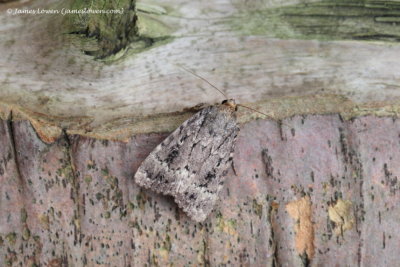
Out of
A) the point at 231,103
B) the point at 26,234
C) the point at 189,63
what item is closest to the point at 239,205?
the point at 231,103

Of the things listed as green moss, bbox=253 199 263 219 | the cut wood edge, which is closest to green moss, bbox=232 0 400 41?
the cut wood edge

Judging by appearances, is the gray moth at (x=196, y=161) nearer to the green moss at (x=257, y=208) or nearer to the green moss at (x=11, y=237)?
the green moss at (x=257, y=208)

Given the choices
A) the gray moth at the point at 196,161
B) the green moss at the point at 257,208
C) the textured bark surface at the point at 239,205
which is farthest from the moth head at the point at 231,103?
the green moss at the point at 257,208

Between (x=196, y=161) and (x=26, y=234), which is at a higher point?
(x=196, y=161)

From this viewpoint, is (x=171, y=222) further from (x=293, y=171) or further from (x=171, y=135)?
(x=293, y=171)

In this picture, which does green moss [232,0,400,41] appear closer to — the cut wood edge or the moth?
→ the cut wood edge

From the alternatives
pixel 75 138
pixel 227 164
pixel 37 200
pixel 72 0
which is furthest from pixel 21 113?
pixel 227 164

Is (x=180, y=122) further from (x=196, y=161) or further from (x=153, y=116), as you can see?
(x=196, y=161)
